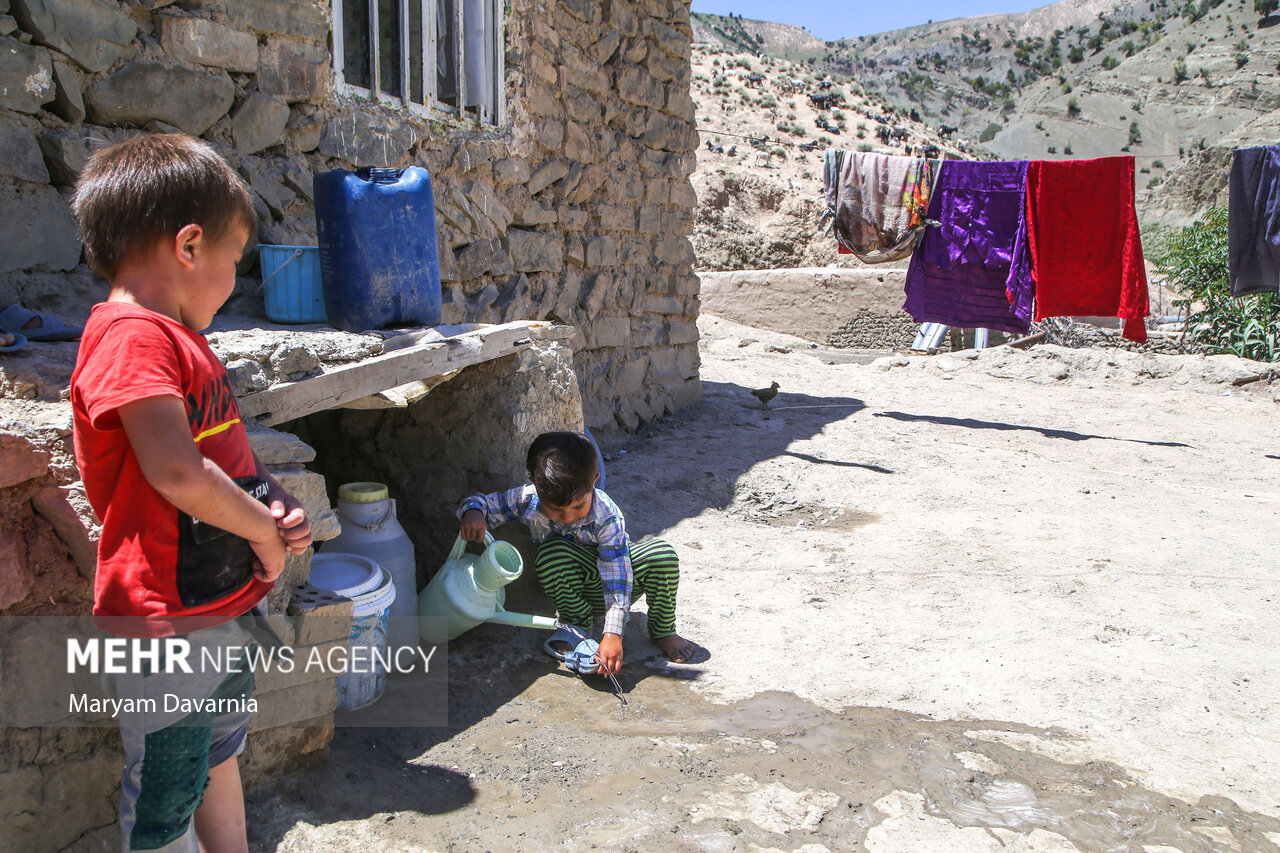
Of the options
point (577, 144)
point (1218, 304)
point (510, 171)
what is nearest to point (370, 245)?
point (510, 171)

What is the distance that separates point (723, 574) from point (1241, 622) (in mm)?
1807

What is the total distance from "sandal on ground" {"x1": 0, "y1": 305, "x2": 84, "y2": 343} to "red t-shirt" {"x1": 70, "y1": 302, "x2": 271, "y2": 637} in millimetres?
908

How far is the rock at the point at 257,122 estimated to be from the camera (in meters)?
2.83

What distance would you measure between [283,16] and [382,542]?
5.90 ft

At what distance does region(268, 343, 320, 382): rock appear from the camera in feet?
Result: 6.95

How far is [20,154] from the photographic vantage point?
228 cm

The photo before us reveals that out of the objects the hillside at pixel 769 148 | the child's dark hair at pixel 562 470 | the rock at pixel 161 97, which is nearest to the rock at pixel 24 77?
the rock at pixel 161 97

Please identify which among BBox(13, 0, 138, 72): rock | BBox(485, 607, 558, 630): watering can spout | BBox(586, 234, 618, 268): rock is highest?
BBox(13, 0, 138, 72): rock

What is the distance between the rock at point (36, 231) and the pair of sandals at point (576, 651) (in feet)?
5.69

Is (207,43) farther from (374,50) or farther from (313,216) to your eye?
(374,50)

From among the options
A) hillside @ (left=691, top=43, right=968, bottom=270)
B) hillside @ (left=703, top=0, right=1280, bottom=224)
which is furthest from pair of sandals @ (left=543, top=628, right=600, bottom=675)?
hillside @ (left=703, top=0, right=1280, bottom=224)

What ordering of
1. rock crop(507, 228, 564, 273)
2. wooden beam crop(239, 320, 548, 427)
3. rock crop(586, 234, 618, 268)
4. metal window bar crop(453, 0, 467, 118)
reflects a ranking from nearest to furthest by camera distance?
wooden beam crop(239, 320, 548, 427)
metal window bar crop(453, 0, 467, 118)
rock crop(507, 228, 564, 273)
rock crop(586, 234, 618, 268)

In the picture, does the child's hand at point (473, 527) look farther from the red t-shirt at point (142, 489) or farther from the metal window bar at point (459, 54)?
the metal window bar at point (459, 54)
